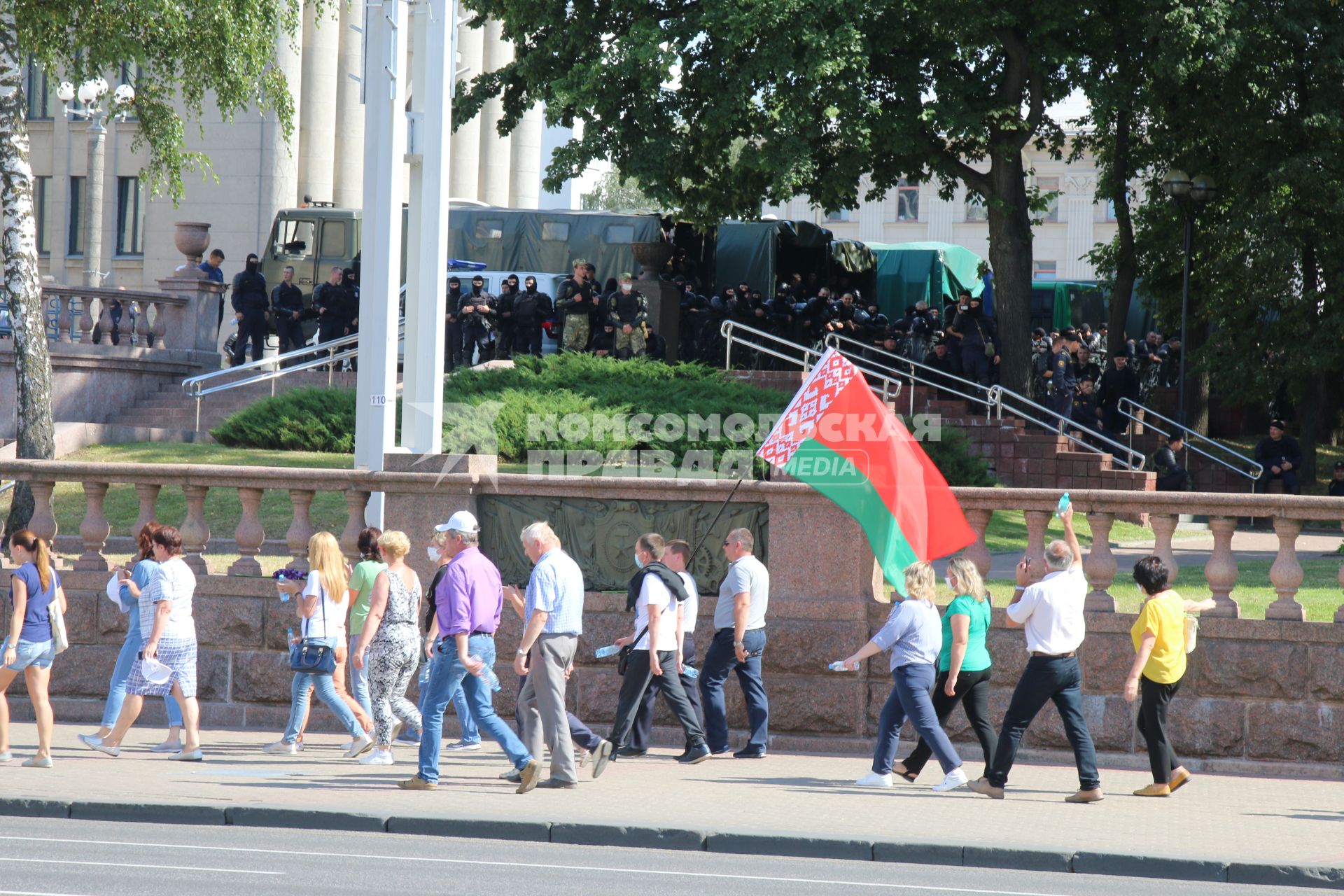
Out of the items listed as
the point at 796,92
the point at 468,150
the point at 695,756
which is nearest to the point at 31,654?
the point at 695,756

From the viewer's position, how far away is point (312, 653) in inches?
419

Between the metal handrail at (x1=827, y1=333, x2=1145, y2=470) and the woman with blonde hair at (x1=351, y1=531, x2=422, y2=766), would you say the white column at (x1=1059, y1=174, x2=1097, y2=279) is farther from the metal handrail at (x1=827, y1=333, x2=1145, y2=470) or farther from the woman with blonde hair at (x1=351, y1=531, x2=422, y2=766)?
the woman with blonde hair at (x1=351, y1=531, x2=422, y2=766)

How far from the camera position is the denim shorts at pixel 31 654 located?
1047 cm

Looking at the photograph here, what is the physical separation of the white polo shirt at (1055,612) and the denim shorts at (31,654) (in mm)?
6432

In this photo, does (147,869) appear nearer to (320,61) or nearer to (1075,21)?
(1075,21)

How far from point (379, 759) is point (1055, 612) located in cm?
459

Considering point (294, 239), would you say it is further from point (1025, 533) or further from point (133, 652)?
point (133, 652)

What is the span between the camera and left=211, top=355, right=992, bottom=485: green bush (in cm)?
1906

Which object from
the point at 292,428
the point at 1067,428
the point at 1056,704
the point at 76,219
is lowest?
the point at 1056,704

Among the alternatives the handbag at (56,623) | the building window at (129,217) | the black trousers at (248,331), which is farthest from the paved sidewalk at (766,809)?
the building window at (129,217)

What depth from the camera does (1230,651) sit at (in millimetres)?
10695

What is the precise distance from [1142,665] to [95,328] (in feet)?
65.7

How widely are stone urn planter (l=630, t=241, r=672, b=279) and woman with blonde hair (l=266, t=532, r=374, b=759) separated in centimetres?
1781

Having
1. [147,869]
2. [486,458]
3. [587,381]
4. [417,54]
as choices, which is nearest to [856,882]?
[147,869]
